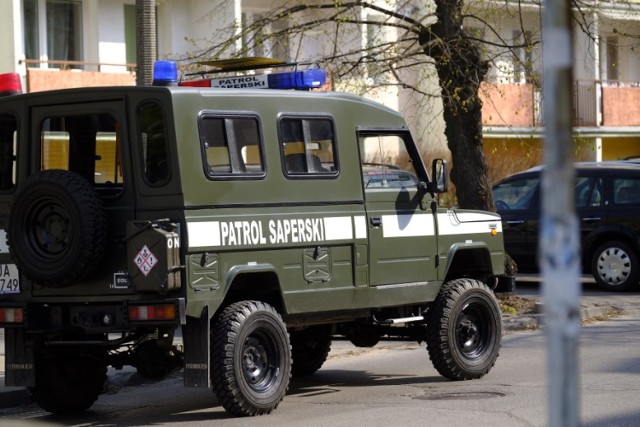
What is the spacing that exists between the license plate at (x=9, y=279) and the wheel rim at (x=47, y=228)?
19.0 inches

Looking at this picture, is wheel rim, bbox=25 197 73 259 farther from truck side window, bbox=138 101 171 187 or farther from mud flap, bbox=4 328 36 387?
mud flap, bbox=4 328 36 387

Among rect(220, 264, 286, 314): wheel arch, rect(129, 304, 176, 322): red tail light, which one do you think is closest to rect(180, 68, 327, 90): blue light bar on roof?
rect(220, 264, 286, 314): wheel arch

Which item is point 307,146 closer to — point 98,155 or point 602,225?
point 98,155

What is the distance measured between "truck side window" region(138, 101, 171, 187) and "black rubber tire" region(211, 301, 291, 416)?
108 centimetres

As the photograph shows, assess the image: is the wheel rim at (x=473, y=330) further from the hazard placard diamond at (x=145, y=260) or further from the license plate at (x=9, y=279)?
the license plate at (x=9, y=279)

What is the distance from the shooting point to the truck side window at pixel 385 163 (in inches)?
400

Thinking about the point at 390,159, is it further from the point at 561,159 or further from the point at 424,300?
the point at 561,159

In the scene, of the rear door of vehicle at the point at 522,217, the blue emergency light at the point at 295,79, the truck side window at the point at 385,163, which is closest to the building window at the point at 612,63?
the rear door of vehicle at the point at 522,217

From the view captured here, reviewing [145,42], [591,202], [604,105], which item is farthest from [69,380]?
[604,105]

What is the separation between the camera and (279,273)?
30.1 ft

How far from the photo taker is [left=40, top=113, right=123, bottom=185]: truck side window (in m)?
9.18

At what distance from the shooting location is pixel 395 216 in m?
10.2

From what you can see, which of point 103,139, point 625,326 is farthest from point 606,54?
point 103,139

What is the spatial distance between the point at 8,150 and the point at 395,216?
125 inches
